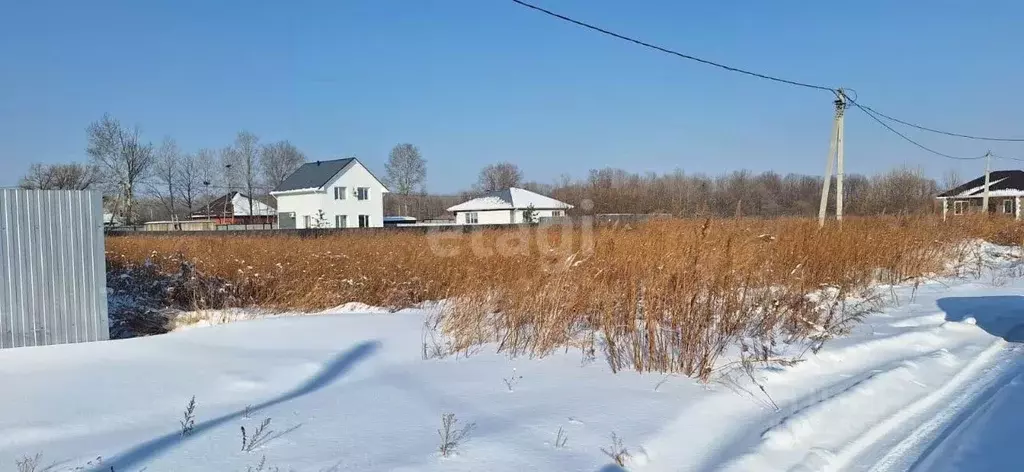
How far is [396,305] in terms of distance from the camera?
8.12 meters

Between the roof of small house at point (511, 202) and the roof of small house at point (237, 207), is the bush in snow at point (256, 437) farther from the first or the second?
the roof of small house at point (237, 207)

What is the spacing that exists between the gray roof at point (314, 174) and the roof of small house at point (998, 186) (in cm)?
4240

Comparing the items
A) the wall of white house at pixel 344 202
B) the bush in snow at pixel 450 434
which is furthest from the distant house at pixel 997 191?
the bush in snow at pixel 450 434

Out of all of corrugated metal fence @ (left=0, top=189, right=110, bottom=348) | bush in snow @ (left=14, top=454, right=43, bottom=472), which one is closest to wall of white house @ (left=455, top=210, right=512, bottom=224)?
corrugated metal fence @ (left=0, top=189, right=110, bottom=348)

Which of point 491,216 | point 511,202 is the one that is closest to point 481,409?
point 511,202

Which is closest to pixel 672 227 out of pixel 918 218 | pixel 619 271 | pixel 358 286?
pixel 619 271

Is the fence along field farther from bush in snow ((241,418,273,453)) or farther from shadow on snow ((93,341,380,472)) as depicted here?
bush in snow ((241,418,273,453))

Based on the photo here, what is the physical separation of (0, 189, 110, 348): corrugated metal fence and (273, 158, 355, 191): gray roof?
132 feet

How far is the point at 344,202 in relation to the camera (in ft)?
150

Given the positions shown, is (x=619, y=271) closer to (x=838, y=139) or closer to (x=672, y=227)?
(x=672, y=227)

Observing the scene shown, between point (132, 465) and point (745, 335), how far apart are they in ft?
14.3

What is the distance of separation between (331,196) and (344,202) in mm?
1155

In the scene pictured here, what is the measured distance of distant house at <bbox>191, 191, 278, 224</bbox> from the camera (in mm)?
67312

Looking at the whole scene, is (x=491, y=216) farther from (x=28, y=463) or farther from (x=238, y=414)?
(x=28, y=463)
